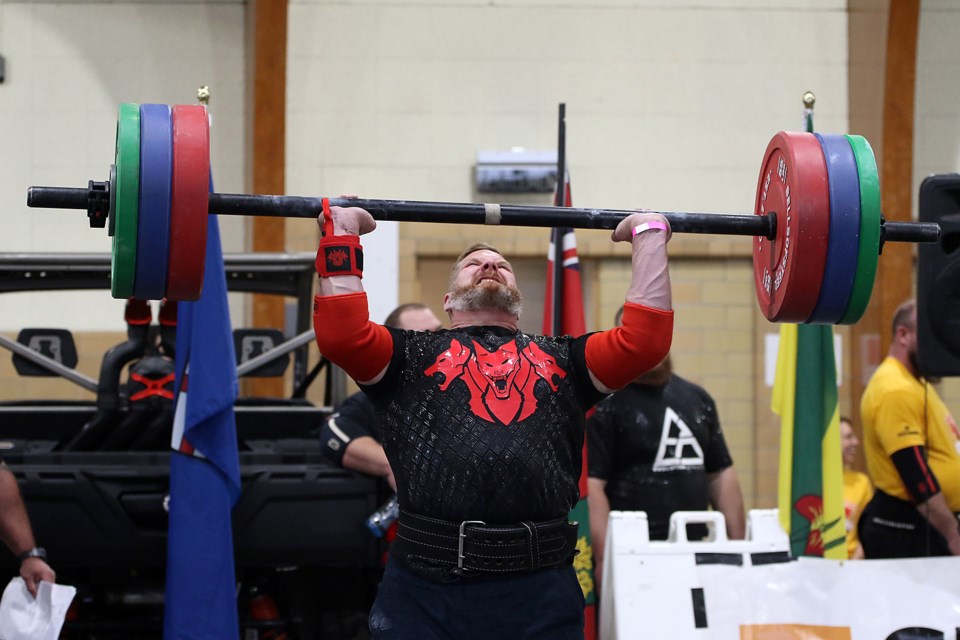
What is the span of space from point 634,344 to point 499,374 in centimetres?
35

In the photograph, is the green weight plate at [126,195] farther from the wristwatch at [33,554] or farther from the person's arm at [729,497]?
the person's arm at [729,497]

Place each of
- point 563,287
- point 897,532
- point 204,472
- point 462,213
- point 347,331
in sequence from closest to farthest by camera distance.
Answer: point 347,331
point 462,213
point 204,472
point 897,532
point 563,287

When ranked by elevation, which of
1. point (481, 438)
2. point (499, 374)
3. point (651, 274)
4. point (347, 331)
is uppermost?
point (651, 274)

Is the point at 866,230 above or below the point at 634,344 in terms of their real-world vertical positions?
above

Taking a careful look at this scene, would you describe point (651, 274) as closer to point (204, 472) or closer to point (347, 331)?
point (347, 331)

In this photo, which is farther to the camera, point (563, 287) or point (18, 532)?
point (563, 287)

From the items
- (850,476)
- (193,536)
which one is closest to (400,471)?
(193,536)

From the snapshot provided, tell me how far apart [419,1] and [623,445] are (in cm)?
468

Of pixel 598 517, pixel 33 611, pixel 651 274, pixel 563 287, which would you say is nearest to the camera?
pixel 651 274

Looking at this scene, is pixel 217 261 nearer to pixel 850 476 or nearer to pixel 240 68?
pixel 850 476

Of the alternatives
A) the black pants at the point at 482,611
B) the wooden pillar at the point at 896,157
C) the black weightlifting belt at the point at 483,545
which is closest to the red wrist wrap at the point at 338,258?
the black weightlifting belt at the point at 483,545

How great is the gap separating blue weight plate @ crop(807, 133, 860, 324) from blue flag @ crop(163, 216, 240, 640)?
2111mm

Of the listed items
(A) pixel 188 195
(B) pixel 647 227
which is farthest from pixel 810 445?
(A) pixel 188 195

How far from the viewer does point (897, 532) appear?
16.2ft
